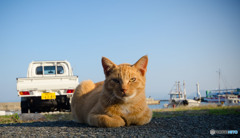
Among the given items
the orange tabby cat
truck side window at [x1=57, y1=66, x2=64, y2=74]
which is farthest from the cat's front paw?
truck side window at [x1=57, y1=66, x2=64, y2=74]

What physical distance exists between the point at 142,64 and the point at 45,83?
8.16 m

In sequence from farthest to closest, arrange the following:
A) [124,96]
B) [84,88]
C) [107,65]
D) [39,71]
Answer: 1. [39,71]
2. [84,88]
3. [107,65]
4. [124,96]

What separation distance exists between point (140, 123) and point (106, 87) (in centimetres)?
114

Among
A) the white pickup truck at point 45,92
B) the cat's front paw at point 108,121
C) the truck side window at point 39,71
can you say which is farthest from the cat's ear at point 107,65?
the truck side window at point 39,71

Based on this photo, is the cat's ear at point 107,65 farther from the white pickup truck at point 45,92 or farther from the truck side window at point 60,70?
the truck side window at point 60,70

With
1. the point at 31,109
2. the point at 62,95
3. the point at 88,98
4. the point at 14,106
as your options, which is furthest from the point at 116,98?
the point at 14,106

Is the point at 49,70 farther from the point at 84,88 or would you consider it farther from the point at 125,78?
the point at 125,78

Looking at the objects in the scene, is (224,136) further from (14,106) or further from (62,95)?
(14,106)

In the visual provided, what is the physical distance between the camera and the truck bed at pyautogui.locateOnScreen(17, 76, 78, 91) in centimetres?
1139

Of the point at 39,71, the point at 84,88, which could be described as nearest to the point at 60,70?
the point at 39,71

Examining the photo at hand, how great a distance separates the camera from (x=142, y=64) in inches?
187

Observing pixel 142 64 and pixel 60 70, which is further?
pixel 60 70

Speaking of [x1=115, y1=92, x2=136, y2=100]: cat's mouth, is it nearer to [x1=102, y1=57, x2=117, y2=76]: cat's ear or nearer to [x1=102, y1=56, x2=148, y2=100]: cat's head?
[x1=102, y1=56, x2=148, y2=100]: cat's head

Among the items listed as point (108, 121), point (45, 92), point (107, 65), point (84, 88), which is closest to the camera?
point (108, 121)
